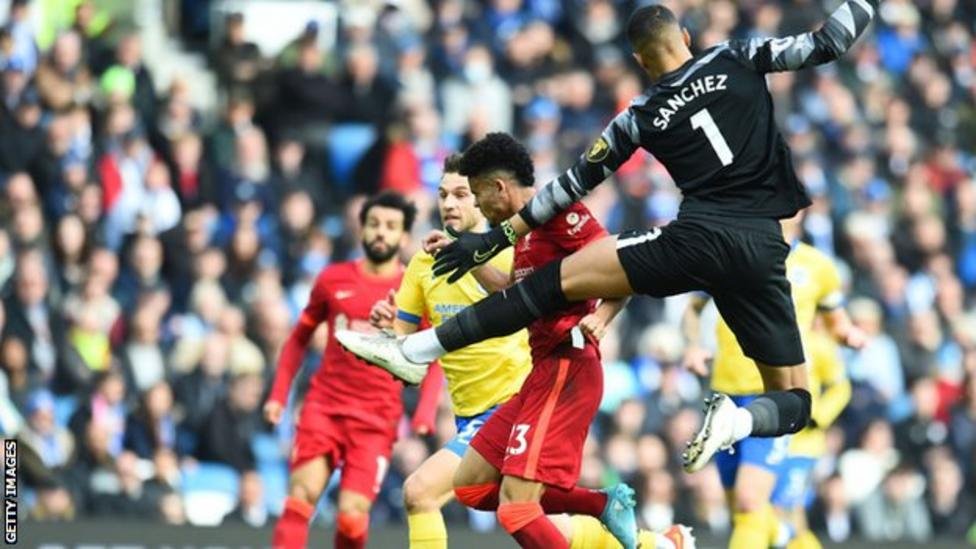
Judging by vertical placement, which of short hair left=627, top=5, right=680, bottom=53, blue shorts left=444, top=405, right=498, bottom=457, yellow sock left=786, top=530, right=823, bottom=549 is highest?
short hair left=627, top=5, right=680, bottom=53

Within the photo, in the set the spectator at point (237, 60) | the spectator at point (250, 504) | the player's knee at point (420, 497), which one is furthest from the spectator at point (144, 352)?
the player's knee at point (420, 497)

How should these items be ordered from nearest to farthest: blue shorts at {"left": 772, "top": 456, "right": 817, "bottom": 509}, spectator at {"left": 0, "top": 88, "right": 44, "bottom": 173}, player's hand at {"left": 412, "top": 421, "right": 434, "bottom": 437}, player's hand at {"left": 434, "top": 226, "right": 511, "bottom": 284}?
1. player's hand at {"left": 434, "top": 226, "right": 511, "bottom": 284}
2. player's hand at {"left": 412, "top": 421, "right": 434, "bottom": 437}
3. blue shorts at {"left": 772, "top": 456, "right": 817, "bottom": 509}
4. spectator at {"left": 0, "top": 88, "right": 44, "bottom": 173}

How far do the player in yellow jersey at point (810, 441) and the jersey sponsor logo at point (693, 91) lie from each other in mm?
3558

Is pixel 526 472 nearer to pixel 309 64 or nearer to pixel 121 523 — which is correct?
pixel 121 523

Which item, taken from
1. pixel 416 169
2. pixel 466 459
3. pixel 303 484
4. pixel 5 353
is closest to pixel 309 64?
pixel 416 169

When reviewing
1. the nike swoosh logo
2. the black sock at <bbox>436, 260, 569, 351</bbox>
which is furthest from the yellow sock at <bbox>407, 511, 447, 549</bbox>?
the nike swoosh logo

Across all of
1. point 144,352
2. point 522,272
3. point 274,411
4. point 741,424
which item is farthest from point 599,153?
Result: point 144,352

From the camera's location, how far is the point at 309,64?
1795 centimetres

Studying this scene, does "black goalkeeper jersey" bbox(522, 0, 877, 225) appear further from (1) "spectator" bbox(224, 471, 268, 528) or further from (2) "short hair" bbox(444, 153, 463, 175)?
(1) "spectator" bbox(224, 471, 268, 528)

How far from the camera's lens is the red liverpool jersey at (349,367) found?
41.1ft

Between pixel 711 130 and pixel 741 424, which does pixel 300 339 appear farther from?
pixel 711 130

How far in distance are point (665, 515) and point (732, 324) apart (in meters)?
6.22

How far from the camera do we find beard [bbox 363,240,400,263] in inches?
496

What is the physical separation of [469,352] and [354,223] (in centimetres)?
611
